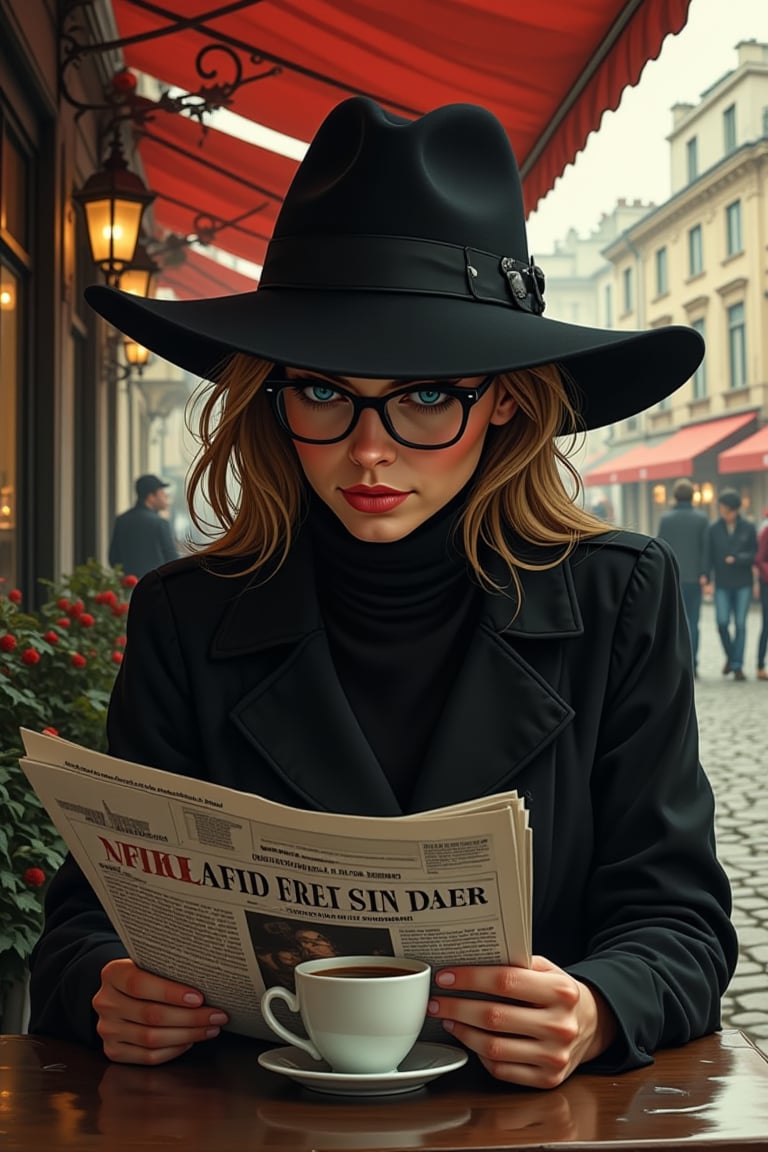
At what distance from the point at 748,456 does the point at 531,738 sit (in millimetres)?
25984

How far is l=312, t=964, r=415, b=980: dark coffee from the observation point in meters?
1.23

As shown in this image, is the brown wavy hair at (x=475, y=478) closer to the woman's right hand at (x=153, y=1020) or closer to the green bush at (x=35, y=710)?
the woman's right hand at (x=153, y=1020)

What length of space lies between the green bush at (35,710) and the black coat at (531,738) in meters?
0.85

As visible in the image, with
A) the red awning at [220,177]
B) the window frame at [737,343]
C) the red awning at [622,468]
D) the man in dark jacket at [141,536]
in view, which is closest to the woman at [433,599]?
the red awning at [220,177]

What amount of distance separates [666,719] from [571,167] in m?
4.74

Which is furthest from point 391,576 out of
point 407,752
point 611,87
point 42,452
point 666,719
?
point 42,452

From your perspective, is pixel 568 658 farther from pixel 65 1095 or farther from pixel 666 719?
pixel 65 1095

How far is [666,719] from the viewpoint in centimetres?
159

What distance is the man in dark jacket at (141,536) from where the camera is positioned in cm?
925

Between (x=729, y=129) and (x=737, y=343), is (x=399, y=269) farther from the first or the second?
(x=729, y=129)

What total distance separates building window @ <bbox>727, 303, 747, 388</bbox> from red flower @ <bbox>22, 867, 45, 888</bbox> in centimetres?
2623

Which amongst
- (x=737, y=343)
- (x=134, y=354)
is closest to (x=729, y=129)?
(x=737, y=343)

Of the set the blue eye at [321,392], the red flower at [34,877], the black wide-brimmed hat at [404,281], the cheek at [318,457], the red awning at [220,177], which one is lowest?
the red flower at [34,877]

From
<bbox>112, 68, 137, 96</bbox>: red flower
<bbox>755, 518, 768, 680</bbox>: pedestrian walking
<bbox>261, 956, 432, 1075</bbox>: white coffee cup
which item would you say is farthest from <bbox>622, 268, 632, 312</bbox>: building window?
<bbox>261, 956, 432, 1075</bbox>: white coffee cup
